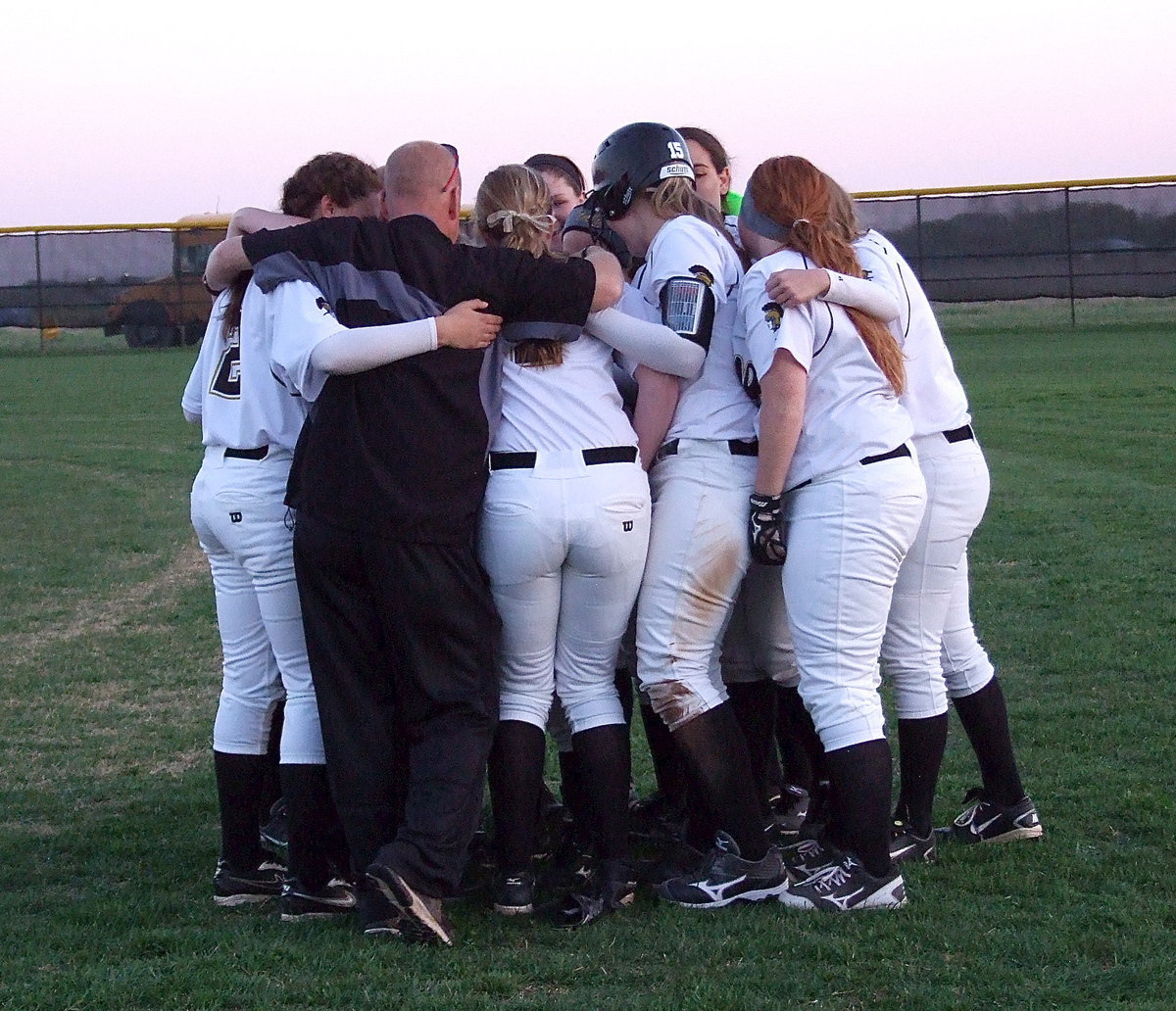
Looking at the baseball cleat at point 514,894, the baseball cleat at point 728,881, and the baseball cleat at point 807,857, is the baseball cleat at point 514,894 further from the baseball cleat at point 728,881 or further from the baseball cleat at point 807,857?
the baseball cleat at point 807,857

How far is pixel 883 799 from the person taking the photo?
357 centimetres

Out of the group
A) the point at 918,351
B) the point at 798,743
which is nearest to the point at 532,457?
the point at 918,351

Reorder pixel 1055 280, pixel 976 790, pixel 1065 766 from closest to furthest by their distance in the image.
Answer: pixel 976 790
pixel 1065 766
pixel 1055 280

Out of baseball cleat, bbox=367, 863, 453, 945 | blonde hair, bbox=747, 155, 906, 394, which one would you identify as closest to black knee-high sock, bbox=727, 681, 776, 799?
blonde hair, bbox=747, 155, 906, 394

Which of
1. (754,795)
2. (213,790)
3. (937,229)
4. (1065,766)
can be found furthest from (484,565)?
(937,229)

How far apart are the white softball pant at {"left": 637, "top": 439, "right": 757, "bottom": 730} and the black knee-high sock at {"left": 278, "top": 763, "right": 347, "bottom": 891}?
2.84 ft

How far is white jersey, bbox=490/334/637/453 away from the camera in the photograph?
358 centimetres

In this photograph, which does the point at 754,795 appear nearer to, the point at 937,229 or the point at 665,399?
the point at 665,399

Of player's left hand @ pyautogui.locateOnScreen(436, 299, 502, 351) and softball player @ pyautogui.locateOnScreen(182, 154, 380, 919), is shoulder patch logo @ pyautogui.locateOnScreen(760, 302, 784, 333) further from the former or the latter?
softball player @ pyautogui.locateOnScreen(182, 154, 380, 919)

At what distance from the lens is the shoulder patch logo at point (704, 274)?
12.0 feet

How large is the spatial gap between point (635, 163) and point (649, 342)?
568mm

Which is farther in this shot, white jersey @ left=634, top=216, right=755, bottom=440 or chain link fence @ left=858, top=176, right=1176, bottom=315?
chain link fence @ left=858, top=176, right=1176, bottom=315

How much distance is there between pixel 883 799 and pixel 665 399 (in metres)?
1.12

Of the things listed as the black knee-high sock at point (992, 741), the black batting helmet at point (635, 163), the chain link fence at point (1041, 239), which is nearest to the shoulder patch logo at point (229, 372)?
the black batting helmet at point (635, 163)
